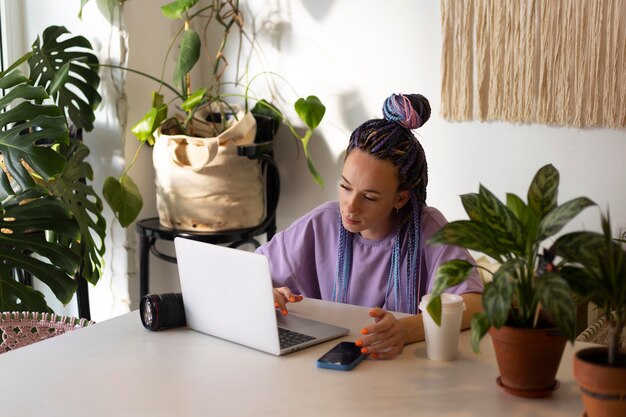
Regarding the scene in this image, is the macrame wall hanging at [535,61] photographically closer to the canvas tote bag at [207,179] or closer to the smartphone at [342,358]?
the canvas tote bag at [207,179]

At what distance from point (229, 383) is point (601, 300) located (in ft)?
2.15

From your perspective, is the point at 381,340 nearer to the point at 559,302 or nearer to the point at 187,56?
the point at 559,302

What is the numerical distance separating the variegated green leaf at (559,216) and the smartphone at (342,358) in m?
0.46

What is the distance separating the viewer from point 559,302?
122 centimetres

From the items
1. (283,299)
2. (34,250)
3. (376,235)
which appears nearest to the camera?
(283,299)

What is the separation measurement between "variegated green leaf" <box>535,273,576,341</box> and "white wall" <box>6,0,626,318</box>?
157 centimetres

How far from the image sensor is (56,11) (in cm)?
332

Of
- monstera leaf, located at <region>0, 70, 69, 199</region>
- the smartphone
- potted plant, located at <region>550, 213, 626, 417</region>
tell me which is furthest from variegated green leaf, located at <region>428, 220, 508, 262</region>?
monstera leaf, located at <region>0, 70, 69, 199</region>

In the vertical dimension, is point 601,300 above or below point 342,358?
above

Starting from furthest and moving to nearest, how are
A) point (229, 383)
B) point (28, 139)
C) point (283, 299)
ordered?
1. point (28, 139)
2. point (283, 299)
3. point (229, 383)

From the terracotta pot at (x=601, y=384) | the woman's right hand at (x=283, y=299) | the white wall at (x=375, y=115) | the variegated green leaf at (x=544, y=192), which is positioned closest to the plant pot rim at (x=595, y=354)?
the terracotta pot at (x=601, y=384)

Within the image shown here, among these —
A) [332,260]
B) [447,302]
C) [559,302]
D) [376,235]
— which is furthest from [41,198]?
[559,302]

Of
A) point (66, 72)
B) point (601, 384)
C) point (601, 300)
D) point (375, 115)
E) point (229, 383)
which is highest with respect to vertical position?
point (66, 72)

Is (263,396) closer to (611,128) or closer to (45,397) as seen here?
(45,397)
